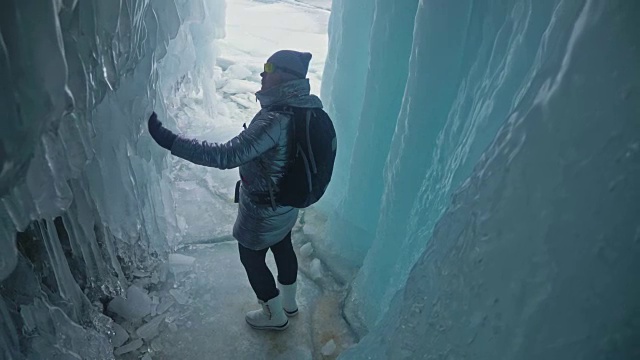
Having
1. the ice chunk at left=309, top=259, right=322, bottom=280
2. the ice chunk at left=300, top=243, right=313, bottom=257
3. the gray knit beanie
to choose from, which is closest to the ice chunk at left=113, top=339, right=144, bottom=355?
the ice chunk at left=309, top=259, right=322, bottom=280

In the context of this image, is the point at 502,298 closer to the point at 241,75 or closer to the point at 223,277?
the point at 223,277

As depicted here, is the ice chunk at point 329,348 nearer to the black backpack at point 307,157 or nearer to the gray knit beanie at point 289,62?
the black backpack at point 307,157

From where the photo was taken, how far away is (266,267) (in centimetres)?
248

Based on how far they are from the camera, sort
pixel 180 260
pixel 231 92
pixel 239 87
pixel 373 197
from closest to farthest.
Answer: pixel 373 197, pixel 180 260, pixel 231 92, pixel 239 87

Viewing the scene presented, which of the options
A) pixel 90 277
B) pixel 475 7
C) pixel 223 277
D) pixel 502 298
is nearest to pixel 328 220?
pixel 223 277

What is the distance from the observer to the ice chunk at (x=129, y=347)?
246 cm

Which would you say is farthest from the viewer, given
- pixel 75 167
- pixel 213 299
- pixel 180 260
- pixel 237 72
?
pixel 237 72

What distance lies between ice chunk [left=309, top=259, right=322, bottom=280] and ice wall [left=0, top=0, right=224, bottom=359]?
1.07m

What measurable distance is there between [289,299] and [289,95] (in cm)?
136

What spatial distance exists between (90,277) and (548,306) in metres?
2.36

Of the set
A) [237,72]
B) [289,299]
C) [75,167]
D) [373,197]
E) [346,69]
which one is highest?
[346,69]

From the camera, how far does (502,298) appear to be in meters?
1.29

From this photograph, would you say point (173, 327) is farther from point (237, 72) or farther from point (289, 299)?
point (237, 72)

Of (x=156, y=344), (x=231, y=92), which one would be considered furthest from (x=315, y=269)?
(x=231, y=92)
